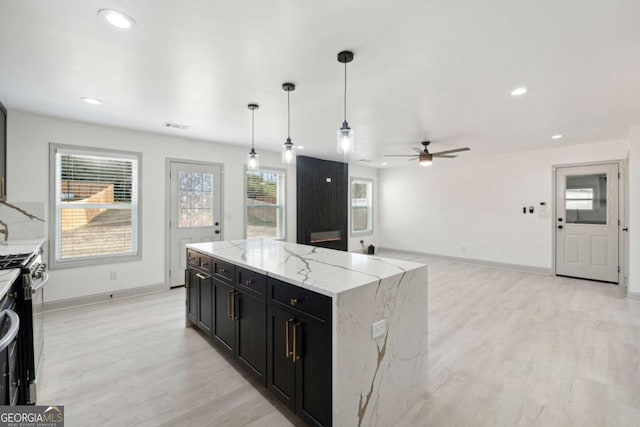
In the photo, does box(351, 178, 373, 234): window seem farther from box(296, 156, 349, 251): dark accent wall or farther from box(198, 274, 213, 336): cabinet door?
box(198, 274, 213, 336): cabinet door

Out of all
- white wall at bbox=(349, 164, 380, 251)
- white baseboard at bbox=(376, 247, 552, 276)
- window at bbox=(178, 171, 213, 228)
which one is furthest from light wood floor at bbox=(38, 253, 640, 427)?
white wall at bbox=(349, 164, 380, 251)

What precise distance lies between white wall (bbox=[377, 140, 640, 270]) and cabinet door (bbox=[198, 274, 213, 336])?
560 cm

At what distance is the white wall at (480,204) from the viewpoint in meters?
5.50

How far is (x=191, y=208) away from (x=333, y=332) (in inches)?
160

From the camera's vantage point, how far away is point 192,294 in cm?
309

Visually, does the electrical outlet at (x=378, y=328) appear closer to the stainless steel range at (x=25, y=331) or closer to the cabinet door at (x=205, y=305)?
the cabinet door at (x=205, y=305)

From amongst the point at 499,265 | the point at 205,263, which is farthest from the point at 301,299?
the point at 499,265

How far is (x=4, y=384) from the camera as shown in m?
1.38

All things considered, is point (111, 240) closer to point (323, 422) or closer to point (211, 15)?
point (211, 15)

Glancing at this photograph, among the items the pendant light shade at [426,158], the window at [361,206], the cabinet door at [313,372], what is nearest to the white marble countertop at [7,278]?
the cabinet door at [313,372]

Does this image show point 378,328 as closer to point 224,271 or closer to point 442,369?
point 442,369

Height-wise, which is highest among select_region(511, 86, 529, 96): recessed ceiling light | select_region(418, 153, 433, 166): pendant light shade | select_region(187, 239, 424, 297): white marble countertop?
select_region(511, 86, 529, 96): recessed ceiling light

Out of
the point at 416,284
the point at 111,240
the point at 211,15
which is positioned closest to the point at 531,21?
the point at 416,284

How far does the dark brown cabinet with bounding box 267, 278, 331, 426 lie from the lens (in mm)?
1547
